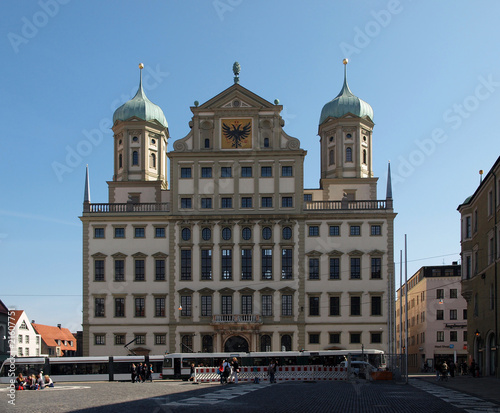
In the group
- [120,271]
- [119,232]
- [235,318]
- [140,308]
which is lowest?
[235,318]

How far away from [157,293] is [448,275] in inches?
1993

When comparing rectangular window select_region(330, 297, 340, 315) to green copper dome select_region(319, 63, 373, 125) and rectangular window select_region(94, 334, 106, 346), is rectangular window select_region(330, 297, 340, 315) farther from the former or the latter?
rectangular window select_region(94, 334, 106, 346)

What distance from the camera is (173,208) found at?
79.9 m

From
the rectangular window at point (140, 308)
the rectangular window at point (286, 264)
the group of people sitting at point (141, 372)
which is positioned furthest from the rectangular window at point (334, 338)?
the group of people sitting at point (141, 372)

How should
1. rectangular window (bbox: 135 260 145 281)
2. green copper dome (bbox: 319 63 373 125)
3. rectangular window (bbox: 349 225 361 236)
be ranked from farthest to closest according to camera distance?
green copper dome (bbox: 319 63 373 125)
rectangular window (bbox: 135 260 145 281)
rectangular window (bbox: 349 225 361 236)

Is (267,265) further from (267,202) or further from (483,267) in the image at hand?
(483,267)

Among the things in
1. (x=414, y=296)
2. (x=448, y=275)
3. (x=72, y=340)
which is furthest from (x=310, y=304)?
(x=72, y=340)

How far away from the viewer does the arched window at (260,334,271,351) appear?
77812mm

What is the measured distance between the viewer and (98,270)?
79.6 metres

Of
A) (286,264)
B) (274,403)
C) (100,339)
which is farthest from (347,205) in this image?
(274,403)

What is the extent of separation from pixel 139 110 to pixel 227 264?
2269 centimetres

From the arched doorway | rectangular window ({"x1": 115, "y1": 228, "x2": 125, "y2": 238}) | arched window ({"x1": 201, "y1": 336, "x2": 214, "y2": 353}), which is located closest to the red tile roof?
rectangular window ({"x1": 115, "y1": 228, "x2": 125, "y2": 238})

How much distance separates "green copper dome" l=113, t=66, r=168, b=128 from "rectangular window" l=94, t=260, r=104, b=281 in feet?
60.7

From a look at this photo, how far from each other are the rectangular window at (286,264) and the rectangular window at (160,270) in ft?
40.0
